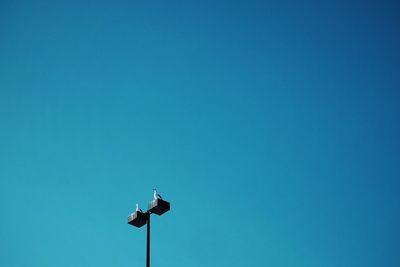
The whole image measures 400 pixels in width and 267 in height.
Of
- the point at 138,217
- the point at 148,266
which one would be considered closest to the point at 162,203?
the point at 138,217

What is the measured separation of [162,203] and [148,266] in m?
1.95

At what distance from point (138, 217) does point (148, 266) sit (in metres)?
1.58

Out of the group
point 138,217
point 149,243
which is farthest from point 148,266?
point 138,217

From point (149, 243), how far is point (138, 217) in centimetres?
91

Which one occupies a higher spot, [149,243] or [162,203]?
[162,203]

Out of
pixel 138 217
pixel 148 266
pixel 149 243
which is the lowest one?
pixel 148 266

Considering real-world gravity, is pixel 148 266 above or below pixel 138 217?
below

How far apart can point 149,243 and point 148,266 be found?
728 mm

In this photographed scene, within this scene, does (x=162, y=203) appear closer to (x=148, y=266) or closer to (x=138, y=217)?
(x=138, y=217)

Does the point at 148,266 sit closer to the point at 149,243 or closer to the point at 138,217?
the point at 149,243

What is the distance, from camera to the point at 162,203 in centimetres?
1057

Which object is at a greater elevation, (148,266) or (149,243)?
(149,243)

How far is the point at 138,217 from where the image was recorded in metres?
10.8

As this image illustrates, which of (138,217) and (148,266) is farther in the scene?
(138,217)
